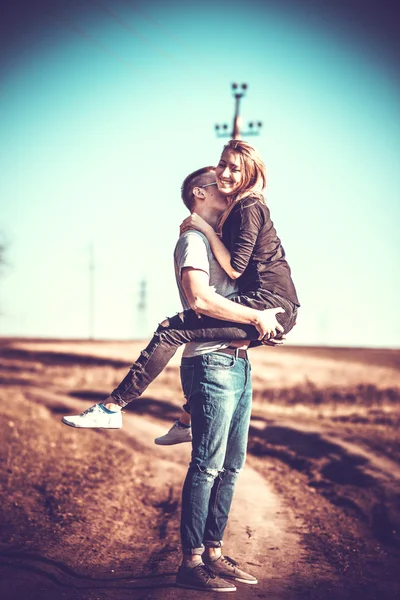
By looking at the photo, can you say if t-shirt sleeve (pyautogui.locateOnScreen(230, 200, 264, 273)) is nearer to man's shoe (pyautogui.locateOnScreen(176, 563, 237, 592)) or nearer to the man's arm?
the man's arm

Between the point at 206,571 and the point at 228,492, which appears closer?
the point at 206,571

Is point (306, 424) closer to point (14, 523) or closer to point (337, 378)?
point (14, 523)

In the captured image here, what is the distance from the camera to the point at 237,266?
13.7ft

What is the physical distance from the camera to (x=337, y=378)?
2889cm

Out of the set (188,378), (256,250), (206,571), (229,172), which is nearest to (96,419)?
(188,378)

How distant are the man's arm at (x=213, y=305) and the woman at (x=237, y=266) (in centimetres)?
9

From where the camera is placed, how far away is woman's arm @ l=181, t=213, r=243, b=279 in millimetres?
4191

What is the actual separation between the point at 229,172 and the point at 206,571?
244 centimetres

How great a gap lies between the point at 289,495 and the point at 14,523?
12.1 ft

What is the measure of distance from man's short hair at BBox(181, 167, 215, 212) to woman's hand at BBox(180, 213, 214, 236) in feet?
0.64

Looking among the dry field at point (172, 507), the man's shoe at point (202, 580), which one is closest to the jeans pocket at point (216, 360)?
the man's shoe at point (202, 580)

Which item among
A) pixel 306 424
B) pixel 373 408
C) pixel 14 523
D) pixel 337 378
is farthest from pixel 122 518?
pixel 337 378

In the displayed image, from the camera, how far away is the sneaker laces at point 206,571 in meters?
4.19

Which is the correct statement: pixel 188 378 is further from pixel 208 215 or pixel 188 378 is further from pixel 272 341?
pixel 208 215
